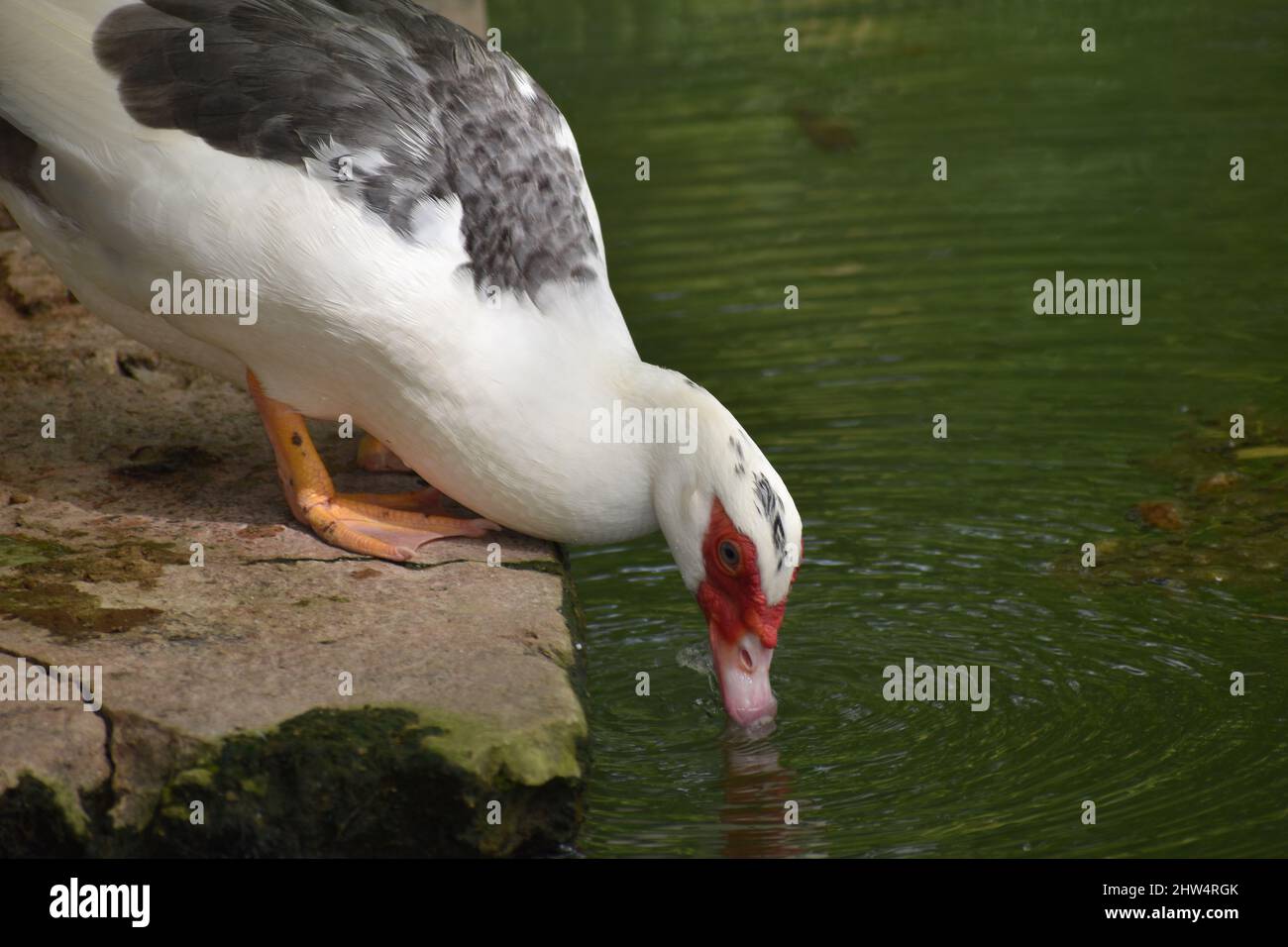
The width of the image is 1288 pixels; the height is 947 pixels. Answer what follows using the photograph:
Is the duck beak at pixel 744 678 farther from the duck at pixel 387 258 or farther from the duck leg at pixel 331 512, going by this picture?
the duck leg at pixel 331 512

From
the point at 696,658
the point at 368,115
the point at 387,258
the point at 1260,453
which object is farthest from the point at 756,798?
the point at 1260,453

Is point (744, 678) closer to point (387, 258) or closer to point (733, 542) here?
point (733, 542)

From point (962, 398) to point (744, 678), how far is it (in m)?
2.37

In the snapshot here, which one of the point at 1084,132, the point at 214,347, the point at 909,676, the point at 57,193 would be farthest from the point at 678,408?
the point at 1084,132

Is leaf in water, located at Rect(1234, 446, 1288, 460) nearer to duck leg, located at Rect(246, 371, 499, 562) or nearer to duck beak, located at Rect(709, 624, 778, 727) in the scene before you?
duck beak, located at Rect(709, 624, 778, 727)

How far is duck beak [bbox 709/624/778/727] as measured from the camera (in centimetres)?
428

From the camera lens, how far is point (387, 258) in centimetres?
418

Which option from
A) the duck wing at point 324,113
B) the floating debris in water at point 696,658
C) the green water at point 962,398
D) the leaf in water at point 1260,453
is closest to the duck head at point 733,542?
the green water at point 962,398

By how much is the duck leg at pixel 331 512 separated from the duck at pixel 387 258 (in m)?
0.02

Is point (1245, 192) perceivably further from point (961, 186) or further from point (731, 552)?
point (731, 552)

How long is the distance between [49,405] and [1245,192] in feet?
17.9

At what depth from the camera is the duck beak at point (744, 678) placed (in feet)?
14.0

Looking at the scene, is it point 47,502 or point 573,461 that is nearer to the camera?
point 573,461

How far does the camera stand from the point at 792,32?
36.4 feet
